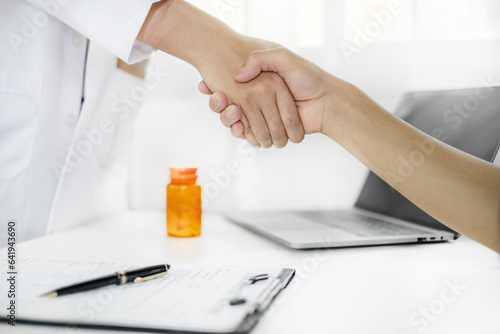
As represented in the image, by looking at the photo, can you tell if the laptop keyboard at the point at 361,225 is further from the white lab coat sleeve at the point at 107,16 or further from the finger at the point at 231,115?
the white lab coat sleeve at the point at 107,16

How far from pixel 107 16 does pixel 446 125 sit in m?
0.74

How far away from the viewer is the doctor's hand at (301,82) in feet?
2.70

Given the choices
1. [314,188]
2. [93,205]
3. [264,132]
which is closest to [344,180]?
[314,188]

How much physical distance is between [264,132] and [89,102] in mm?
379

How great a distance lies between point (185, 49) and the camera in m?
0.87

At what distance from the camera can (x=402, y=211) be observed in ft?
3.27

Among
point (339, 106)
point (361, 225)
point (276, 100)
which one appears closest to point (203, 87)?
point (276, 100)

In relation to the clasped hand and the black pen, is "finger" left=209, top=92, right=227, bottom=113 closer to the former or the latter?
the clasped hand

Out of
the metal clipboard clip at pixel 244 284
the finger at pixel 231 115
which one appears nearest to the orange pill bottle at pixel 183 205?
the finger at pixel 231 115

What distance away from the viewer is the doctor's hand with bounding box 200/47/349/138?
2.70 ft

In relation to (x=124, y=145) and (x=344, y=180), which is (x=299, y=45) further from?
(x=124, y=145)

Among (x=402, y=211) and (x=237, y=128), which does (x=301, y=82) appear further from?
(x=402, y=211)

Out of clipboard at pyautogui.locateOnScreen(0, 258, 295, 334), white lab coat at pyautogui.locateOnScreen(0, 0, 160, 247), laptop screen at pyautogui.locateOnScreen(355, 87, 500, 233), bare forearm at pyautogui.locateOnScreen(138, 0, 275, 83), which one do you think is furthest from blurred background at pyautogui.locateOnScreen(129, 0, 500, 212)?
clipboard at pyautogui.locateOnScreen(0, 258, 295, 334)

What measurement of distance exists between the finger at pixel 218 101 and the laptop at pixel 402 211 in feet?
0.83
